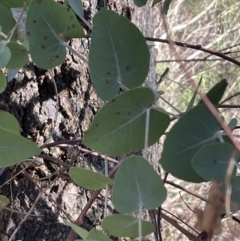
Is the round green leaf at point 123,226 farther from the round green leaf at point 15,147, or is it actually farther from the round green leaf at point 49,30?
the round green leaf at point 49,30

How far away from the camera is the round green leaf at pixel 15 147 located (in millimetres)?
373

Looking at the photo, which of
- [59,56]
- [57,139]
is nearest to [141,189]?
[59,56]

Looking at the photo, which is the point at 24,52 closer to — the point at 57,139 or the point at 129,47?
the point at 129,47

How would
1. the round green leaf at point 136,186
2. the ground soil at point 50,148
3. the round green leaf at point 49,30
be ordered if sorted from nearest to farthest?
1. the round green leaf at point 136,186
2. the round green leaf at point 49,30
3. the ground soil at point 50,148

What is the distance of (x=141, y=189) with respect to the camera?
1.08 ft

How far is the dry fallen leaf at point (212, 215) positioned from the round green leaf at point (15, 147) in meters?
0.14

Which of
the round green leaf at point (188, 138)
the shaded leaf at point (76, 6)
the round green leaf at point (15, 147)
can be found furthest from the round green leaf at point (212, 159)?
the shaded leaf at point (76, 6)

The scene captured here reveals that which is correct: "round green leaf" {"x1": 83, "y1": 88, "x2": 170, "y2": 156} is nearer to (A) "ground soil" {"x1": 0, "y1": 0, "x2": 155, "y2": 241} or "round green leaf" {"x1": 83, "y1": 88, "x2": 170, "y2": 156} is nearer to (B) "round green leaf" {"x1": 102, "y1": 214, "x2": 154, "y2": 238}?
(B) "round green leaf" {"x1": 102, "y1": 214, "x2": 154, "y2": 238}

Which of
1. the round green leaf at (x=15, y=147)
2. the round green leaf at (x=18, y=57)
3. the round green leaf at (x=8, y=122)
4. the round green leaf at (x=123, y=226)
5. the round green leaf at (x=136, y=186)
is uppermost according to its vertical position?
the round green leaf at (x=18, y=57)

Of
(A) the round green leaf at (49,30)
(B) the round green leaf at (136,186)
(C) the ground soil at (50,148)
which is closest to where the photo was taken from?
(B) the round green leaf at (136,186)

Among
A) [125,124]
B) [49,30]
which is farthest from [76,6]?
[125,124]

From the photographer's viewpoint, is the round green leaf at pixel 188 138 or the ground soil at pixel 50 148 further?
the ground soil at pixel 50 148

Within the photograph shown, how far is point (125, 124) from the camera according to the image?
0.38 metres

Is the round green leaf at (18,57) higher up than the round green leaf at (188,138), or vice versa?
the round green leaf at (18,57)
